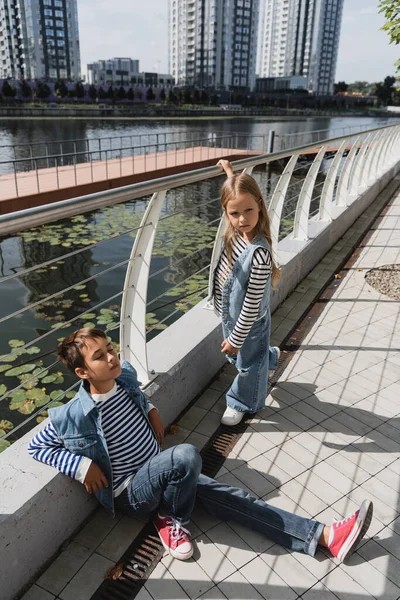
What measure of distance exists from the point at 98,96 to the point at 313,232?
263ft

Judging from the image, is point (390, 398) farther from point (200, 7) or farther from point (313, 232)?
point (200, 7)

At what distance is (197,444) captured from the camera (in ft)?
7.92

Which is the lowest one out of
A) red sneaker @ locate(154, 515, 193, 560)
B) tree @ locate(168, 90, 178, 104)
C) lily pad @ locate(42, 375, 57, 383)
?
lily pad @ locate(42, 375, 57, 383)

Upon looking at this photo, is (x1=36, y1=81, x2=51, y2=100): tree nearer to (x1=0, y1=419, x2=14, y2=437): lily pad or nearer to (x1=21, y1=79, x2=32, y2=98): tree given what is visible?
(x1=21, y1=79, x2=32, y2=98): tree

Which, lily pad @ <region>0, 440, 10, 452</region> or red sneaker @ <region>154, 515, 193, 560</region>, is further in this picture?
lily pad @ <region>0, 440, 10, 452</region>

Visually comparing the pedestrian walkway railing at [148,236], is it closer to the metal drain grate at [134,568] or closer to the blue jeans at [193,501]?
the blue jeans at [193,501]

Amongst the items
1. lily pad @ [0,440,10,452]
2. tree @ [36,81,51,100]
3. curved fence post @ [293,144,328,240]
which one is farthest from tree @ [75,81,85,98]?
lily pad @ [0,440,10,452]

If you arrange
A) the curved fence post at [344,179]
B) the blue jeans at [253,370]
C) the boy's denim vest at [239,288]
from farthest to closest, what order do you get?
the curved fence post at [344,179]
the blue jeans at [253,370]
the boy's denim vest at [239,288]

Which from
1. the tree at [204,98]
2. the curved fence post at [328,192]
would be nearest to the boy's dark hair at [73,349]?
the curved fence post at [328,192]

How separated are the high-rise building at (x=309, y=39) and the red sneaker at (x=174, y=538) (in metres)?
155

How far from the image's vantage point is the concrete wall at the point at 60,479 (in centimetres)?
159

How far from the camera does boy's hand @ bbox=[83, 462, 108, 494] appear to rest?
5.82ft

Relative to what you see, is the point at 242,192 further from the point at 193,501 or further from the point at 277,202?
the point at 277,202

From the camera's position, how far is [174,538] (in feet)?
6.01
